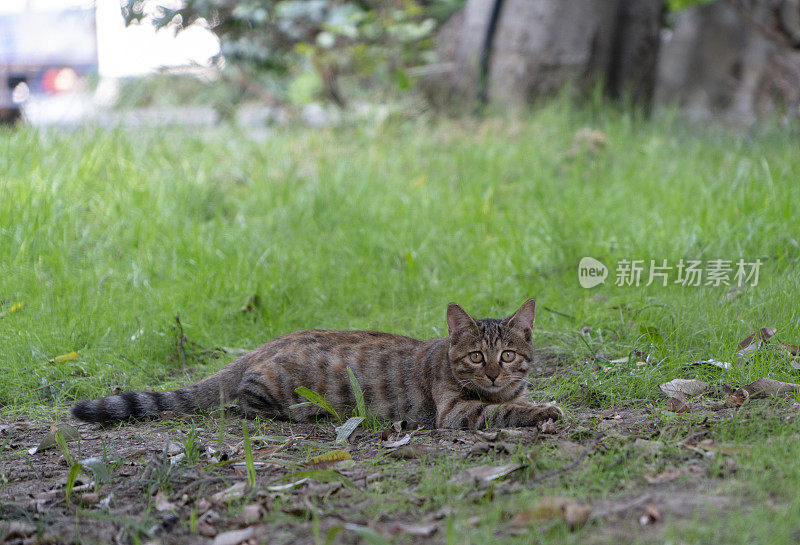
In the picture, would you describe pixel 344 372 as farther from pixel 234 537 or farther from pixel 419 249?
pixel 419 249

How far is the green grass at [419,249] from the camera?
12.5 feet

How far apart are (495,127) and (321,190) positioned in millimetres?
2406

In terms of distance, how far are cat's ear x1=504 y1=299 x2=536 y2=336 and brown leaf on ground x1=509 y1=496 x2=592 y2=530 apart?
145 centimetres

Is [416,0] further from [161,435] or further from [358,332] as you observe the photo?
[161,435]

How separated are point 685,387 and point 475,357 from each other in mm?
1019

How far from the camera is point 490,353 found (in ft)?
11.8

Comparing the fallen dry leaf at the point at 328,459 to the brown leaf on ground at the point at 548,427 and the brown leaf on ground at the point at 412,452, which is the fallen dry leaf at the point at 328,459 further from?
the brown leaf on ground at the point at 548,427

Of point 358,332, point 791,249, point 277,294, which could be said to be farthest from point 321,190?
point 791,249

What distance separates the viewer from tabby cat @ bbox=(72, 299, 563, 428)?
3.61m

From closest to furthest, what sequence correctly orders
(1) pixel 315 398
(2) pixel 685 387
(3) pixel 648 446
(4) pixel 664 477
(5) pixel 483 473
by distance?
1. (4) pixel 664 477
2. (5) pixel 483 473
3. (3) pixel 648 446
4. (1) pixel 315 398
5. (2) pixel 685 387

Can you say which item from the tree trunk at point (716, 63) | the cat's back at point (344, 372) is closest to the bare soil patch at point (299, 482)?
the cat's back at point (344, 372)

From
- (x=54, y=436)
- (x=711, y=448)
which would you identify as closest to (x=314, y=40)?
(x=54, y=436)

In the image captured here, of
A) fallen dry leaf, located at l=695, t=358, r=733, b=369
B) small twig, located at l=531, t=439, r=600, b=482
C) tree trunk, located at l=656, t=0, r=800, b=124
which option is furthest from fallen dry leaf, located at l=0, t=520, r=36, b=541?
tree trunk, located at l=656, t=0, r=800, b=124

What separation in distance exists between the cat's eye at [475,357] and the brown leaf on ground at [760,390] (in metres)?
1.11
